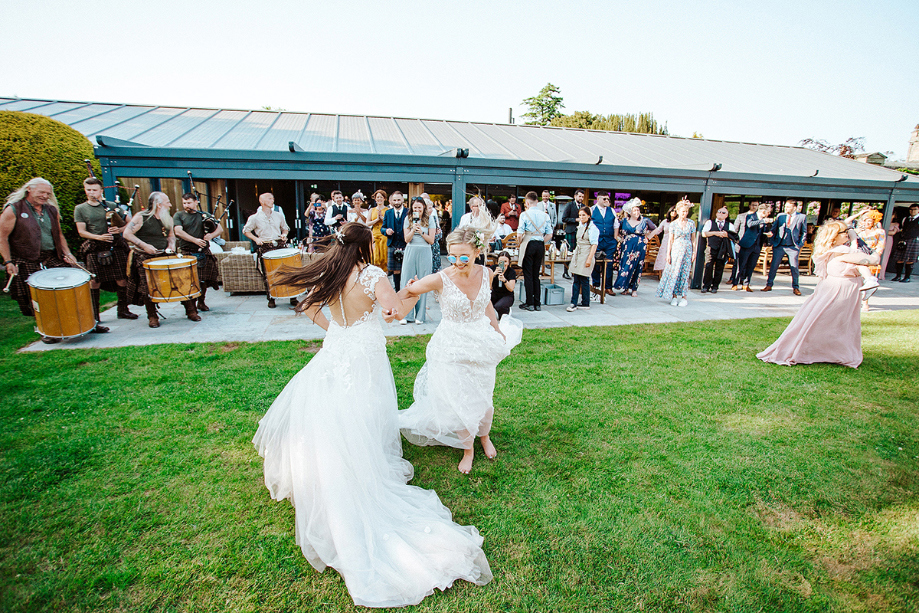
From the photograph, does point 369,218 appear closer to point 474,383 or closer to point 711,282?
point 474,383

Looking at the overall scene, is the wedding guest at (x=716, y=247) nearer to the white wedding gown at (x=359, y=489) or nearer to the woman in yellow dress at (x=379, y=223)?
the woman in yellow dress at (x=379, y=223)

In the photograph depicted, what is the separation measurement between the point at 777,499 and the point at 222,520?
3748 millimetres

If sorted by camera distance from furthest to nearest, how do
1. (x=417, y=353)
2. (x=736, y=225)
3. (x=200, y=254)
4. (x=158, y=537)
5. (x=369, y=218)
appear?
(x=736, y=225) → (x=369, y=218) → (x=200, y=254) → (x=417, y=353) → (x=158, y=537)

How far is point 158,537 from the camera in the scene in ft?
8.41

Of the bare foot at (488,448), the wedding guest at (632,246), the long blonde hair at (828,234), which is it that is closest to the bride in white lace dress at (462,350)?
the bare foot at (488,448)

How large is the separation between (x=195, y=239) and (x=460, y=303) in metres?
6.25

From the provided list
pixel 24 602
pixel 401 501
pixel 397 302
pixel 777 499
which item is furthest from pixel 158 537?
pixel 777 499

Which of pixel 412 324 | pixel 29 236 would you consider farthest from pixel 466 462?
pixel 29 236

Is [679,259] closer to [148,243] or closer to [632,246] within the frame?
[632,246]

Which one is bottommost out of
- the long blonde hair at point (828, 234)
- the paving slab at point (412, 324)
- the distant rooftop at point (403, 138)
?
the paving slab at point (412, 324)

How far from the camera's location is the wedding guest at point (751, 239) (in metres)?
10.4

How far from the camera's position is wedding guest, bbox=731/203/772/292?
10.4 m

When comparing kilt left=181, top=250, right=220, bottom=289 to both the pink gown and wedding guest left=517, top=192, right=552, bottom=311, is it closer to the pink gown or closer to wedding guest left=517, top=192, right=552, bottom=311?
wedding guest left=517, top=192, right=552, bottom=311

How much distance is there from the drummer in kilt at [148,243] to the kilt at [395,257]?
3.25 meters
